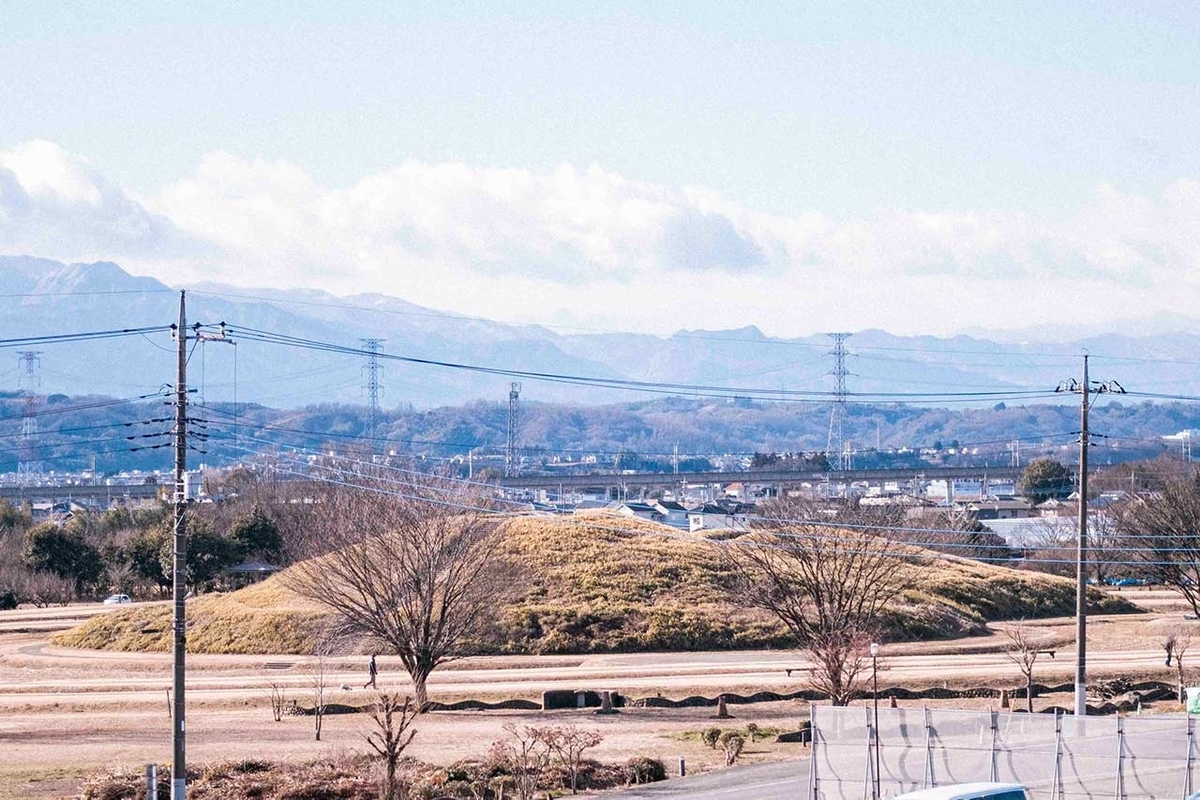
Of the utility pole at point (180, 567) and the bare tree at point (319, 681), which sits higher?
the utility pole at point (180, 567)

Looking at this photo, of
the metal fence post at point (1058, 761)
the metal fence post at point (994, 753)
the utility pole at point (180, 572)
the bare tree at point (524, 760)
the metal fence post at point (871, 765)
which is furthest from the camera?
the bare tree at point (524, 760)

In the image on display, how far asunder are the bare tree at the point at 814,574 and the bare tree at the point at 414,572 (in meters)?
9.75

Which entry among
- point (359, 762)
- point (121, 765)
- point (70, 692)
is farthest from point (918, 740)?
point (70, 692)

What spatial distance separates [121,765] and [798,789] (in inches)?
664

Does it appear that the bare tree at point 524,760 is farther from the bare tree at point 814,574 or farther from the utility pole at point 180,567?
the bare tree at point 814,574

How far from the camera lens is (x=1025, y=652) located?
51.2 meters

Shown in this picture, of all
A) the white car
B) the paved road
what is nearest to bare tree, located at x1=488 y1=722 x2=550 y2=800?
the paved road

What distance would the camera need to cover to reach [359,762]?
36.0 metres

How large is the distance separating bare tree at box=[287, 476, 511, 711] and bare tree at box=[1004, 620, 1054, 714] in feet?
61.1

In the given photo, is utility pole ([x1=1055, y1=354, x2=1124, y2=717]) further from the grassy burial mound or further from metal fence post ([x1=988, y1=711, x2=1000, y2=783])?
the grassy burial mound

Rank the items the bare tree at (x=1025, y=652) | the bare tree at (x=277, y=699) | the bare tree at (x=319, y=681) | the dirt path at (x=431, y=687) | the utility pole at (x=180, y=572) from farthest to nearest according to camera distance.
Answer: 1. the bare tree at (x=1025, y=652)
2. the bare tree at (x=277, y=699)
3. the bare tree at (x=319, y=681)
4. the dirt path at (x=431, y=687)
5. the utility pole at (x=180, y=572)

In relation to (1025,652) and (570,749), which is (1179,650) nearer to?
(1025,652)

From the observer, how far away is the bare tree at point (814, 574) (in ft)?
176

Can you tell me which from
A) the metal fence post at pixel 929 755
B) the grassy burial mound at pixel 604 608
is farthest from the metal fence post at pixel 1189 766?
the grassy burial mound at pixel 604 608
